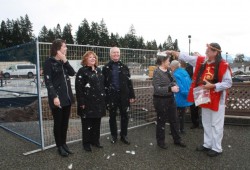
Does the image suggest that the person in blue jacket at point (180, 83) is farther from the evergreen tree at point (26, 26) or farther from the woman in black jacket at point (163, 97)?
the evergreen tree at point (26, 26)

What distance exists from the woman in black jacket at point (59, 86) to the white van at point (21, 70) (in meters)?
0.53

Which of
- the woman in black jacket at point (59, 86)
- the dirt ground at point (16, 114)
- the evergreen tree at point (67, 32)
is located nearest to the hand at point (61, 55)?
the woman in black jacket at point (59, 86)

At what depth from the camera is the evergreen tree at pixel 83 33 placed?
82.8m

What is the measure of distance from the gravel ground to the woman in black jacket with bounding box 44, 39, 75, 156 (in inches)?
15.2

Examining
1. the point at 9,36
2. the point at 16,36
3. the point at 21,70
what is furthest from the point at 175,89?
the point at 9,36

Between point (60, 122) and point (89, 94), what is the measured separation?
0.71 metres

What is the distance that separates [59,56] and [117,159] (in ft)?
6.49

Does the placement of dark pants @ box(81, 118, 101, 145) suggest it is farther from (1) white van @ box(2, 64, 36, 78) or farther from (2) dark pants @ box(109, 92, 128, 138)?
(1) white van @ box(2, 64, 36, 78)

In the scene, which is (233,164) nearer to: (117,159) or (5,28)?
(117,159)

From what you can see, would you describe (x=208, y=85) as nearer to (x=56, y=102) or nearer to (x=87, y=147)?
(x=87, y=147)

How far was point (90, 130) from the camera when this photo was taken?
495 cm

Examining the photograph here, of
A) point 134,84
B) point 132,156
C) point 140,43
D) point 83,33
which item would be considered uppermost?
point 83,33

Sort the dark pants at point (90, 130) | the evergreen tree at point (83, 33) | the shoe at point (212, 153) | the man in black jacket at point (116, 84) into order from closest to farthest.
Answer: the shoe at point (212, 153) < the dark pants at point (90, 130) < the man in black jacket at point (116, 84) < the evergreen tree at point (83, 33)

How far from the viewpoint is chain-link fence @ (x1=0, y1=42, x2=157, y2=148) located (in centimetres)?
468
